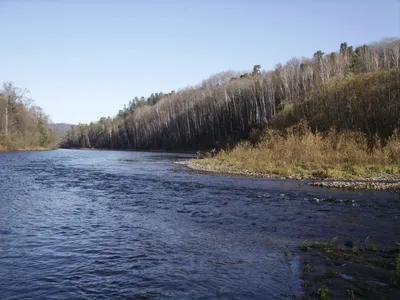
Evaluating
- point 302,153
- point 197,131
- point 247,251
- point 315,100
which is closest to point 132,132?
point 197,131

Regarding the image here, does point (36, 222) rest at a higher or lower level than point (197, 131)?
lower

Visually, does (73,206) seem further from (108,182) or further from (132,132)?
(132,132)

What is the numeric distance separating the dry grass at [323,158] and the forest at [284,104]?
9.93ft

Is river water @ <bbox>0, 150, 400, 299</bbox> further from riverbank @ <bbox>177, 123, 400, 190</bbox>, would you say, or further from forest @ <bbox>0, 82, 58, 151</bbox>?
forest @ <bbox>0, 82, 58, 151</bbox>

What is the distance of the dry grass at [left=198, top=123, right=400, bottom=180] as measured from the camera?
25281 millimetres

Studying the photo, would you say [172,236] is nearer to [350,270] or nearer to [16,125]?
[350,270]

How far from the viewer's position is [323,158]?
97.1 feet

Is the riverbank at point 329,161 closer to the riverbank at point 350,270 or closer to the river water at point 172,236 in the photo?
the river water at point 172,236

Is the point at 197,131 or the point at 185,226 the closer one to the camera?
the point at 185,226

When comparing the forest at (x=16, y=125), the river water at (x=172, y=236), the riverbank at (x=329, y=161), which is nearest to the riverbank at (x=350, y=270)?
the river water at (x=172, y=236)

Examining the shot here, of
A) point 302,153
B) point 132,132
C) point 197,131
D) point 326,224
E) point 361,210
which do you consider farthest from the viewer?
point 132,132

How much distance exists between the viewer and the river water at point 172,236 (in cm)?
749

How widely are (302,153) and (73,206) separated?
22123 mm

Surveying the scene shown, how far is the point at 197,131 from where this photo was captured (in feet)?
307
